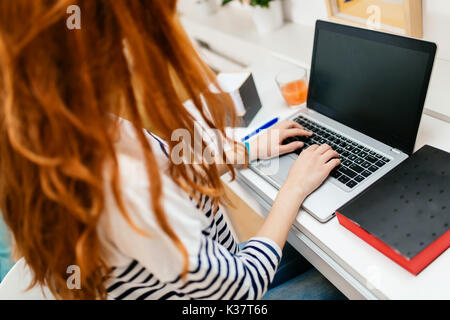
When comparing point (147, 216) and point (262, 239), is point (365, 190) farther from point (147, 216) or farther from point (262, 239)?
point (147, 216)

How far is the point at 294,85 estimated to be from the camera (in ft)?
3.54

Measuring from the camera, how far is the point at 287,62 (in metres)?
1.27

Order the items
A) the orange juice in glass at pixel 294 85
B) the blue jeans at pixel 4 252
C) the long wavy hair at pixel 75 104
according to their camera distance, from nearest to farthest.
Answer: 1. the long wavy hair at pixel 75 104
2. the blue jeans at pixel 4 252
3. the orange juice in glass at pixel 294 85

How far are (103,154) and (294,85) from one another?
0.75 meters

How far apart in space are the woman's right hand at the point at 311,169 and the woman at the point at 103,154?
0.21 meters

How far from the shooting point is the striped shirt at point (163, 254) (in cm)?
47

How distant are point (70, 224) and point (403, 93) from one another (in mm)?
645

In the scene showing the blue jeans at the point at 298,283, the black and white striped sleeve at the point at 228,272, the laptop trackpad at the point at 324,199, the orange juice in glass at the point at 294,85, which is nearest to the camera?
the black and white striped sleeve at the point at 228,272

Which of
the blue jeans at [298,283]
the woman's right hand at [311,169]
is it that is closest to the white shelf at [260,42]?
the woman's right hand at [311,169]

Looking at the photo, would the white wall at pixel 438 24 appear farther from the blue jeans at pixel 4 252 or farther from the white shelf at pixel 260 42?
the blue jeans at pixel 4 252

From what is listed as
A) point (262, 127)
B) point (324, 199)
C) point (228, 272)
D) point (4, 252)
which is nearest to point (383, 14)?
point (262, 127)

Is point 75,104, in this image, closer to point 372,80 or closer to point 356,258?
point 356,258

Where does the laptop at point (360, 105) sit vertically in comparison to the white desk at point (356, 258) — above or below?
above

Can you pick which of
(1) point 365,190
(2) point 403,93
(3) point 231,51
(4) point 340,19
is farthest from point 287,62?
(1) point 365,190
